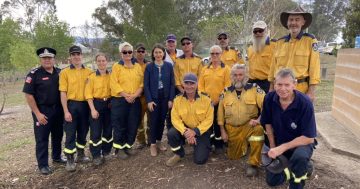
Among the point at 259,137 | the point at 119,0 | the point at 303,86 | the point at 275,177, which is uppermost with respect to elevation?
the point at 119,0

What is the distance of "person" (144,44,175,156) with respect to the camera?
5.36m

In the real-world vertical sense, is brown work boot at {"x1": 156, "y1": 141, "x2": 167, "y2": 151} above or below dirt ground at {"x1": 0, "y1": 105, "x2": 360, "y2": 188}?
above

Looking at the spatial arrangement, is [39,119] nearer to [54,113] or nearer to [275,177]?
[54,113]

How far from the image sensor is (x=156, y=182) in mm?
4777

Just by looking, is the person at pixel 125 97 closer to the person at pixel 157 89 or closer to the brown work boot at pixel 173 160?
the person at pixel 157 89

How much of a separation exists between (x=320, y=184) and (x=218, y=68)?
7.58 ft

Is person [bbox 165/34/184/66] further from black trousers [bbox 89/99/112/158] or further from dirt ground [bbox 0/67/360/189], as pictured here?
dirt ground [bbox 0/67/360/189]

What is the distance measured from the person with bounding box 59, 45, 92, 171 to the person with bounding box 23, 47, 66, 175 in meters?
0.21

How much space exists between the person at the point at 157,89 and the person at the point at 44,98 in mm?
1598

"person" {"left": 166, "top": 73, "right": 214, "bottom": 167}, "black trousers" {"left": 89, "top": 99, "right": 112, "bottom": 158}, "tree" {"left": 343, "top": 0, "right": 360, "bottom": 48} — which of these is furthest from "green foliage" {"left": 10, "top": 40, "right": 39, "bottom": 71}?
"person" {"left": 166, "top": 73, "right": 214, "bottom": 167}

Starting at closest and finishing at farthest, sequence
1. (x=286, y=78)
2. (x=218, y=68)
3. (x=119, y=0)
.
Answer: (x=286, y=78) < (x=218, y=68) < (x=119, y=0)

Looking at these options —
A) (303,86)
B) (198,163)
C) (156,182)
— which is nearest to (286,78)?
(303,86)

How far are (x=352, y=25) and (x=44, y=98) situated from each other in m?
11.8

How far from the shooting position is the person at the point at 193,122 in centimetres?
494
